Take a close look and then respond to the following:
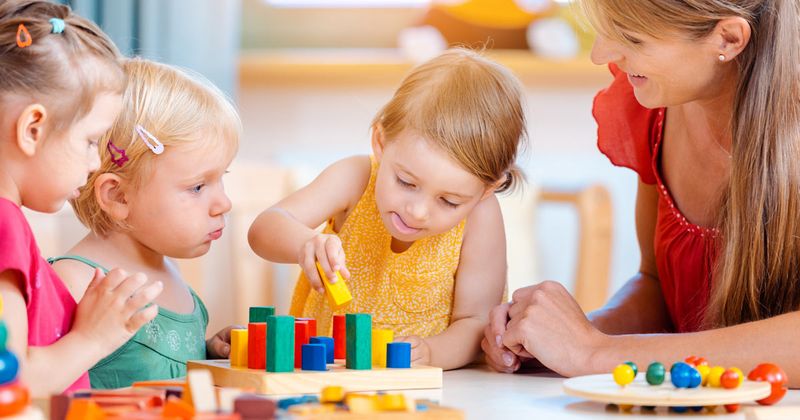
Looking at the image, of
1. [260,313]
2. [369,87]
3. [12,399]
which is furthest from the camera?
[369,87]

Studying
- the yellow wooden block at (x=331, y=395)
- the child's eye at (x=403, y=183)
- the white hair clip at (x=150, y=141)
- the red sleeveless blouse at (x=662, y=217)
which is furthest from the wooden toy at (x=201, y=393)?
the red sleeveless blouse at (x=662, y=217)

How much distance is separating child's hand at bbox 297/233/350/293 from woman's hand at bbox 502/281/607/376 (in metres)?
0.23

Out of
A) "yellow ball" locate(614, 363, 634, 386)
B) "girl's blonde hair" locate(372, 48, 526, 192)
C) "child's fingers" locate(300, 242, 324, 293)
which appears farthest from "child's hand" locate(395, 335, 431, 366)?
"yellow ball" locate(614, 363, 634, 386)

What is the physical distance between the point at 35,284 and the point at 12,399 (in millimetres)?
321

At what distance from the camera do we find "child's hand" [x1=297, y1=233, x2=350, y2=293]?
3.65 feet

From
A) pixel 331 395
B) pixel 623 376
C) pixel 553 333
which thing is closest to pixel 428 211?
pixel 553 333

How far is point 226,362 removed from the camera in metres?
1.03

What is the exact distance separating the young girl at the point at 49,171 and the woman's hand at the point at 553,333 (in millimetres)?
465

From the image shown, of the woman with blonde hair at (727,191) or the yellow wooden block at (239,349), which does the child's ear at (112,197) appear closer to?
the yellow wooden block at (239,349)

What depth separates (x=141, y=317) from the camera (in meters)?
0.93

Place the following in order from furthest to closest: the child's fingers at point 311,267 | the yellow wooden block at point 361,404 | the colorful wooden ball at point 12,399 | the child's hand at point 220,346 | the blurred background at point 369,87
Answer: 1. the blurred background at point 369,87
2. the child's hand at point 220,346
3. the child's fingers at point 311,267
4. the yellow wooden block at point 361,404
5. the colorful wooden ball at point 12,399

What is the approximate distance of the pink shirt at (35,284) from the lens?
87cm

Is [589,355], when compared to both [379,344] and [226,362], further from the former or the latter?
[226,362]

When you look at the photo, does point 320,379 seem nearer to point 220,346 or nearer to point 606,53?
point 220,346
